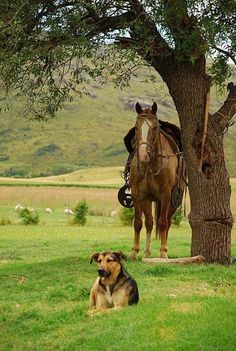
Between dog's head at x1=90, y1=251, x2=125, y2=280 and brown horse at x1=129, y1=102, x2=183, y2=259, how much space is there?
17.9 ft

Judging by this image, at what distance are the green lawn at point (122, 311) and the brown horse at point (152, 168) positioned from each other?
1684 millimetres

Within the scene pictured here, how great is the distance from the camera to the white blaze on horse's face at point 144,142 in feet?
54.5

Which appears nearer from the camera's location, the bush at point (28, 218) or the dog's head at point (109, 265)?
the dog's head at point (109, 265)

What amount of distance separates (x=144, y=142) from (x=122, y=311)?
663 centimetres

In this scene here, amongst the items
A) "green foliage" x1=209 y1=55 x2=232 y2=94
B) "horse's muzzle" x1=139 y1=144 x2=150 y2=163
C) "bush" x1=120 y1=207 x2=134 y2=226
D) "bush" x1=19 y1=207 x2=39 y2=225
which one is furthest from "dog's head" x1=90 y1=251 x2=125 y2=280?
"bush" x1=19 y1=207 x2=39 y2=225

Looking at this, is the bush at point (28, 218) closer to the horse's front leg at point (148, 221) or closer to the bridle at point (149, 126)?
the horse's front leg at point (148, 221)

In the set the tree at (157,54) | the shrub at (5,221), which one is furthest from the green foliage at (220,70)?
the shrub at (5,221)

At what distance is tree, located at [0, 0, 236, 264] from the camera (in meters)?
15.5

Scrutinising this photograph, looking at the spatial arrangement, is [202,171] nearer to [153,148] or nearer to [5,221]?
[153,148]

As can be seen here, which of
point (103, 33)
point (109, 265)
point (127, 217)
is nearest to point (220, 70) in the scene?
point (103, 33)

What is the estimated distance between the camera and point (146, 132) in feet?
55.4

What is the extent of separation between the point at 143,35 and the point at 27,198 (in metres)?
43.5

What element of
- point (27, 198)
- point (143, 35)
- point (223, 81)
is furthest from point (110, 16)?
point (27, 198)

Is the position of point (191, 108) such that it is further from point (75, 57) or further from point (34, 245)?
point (34, 245)
